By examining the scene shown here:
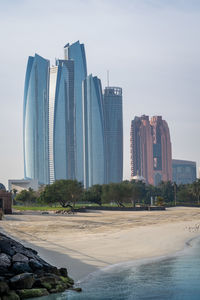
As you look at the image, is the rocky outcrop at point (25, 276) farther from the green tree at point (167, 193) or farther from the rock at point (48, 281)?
the green tree at point (167, 193)

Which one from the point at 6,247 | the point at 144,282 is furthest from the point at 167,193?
the point at 6,247

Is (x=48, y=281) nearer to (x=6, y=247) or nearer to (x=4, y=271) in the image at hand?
(x=4, y=271)

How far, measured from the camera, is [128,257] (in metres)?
33.4

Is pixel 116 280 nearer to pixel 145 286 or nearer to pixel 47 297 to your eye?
pixel 145 286

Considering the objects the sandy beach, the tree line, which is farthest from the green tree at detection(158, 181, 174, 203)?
the sandy beach

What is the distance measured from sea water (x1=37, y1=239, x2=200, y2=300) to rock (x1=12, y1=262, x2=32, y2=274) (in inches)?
94.8

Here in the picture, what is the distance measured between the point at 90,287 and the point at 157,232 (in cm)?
2431

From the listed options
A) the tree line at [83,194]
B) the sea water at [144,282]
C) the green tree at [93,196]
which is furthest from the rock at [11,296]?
the green tree at [93,196]

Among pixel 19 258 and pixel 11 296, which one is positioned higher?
pixel 19 258

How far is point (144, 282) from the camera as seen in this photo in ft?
87.1

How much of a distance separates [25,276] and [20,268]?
163 cm

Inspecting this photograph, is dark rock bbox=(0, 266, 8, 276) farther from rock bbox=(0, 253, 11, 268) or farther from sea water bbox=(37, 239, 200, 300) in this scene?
sea water bbox=(37, 239, 200, 300)

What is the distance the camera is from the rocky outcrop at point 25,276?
22484 mm

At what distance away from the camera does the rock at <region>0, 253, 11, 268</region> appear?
24.8 meters
